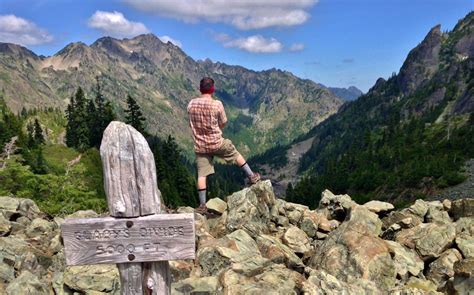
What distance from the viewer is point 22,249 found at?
13.4 meters

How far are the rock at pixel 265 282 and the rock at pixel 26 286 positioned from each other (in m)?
5.43

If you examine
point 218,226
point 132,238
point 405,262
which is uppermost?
point 132,238

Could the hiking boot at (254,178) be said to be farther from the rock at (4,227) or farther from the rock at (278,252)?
the rock at (4,227)

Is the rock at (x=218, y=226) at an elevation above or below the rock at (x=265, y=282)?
above

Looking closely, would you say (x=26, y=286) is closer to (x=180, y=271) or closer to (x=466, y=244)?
(x=180, y=271)

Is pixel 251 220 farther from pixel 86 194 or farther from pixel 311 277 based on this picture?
pixel 86 194

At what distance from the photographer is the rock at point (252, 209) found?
1478cm

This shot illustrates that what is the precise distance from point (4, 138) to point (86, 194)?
2070 inches

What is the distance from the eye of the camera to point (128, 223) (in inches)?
219

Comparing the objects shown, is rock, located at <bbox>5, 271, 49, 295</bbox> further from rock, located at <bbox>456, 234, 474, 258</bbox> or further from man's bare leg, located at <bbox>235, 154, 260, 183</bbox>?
rock, located at <bbox>456, 234, 474, 258</bbox>

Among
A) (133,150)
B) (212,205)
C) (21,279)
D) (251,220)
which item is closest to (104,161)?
(133,150)

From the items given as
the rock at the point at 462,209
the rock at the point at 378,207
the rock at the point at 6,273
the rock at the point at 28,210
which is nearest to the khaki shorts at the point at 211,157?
the rock at the point at 6,273

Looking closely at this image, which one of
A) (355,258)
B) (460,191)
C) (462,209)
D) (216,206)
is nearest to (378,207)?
(462,209)

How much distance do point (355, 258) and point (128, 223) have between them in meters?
8.63
